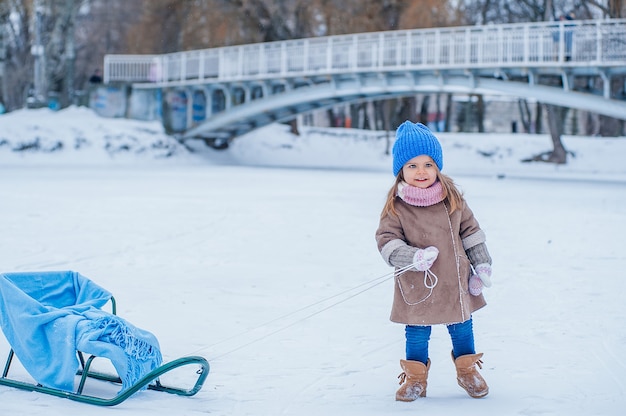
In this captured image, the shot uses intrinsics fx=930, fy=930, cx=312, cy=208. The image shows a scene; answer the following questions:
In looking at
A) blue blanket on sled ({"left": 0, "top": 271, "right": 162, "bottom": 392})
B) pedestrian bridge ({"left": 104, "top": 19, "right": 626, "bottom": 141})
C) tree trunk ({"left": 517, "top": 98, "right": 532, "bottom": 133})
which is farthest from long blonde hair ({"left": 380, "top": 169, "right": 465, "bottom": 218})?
tree trunk ({"left": 517, "top": 98, "right": 532, "bottom": 133})

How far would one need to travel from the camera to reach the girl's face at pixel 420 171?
4.16 m

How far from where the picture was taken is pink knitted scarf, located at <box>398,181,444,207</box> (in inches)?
163

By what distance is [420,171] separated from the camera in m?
4.16

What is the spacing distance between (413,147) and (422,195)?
0.76 feet

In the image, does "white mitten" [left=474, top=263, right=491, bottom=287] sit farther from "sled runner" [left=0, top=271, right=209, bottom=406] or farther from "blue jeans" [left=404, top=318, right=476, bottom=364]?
"sled runner" [left=0, top=271, right=209, bottom=406]

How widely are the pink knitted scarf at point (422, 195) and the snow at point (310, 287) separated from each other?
68cm

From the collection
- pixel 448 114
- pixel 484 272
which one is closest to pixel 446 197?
pixel 484 272

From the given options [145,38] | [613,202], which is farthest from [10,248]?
[145,38]

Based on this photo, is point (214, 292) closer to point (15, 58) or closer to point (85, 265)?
point (85, 265)

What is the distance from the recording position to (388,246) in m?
4.08

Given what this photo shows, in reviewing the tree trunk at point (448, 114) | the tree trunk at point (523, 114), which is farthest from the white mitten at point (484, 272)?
the tree trunk at point (448, 114)

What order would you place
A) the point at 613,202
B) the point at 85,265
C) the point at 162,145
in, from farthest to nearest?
the point at 162,145, the point at 613,202, the point at 85,265

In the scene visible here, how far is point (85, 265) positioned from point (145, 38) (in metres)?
32.9

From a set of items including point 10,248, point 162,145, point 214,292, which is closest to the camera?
point 214,292
